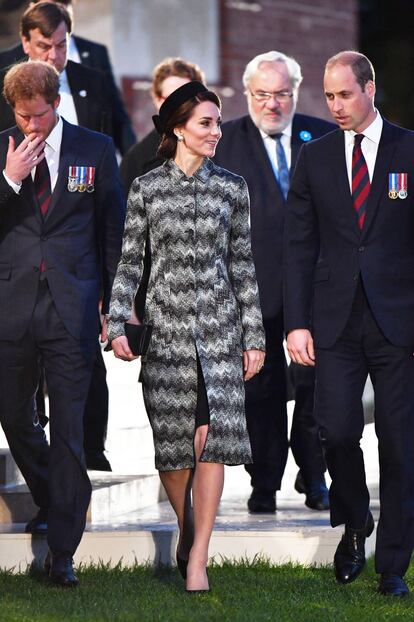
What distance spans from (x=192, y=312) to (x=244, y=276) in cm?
26

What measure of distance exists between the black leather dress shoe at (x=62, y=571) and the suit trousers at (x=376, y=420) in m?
1.06

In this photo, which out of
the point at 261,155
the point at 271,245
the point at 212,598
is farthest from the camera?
the point at 261,155

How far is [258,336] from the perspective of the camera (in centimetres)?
668

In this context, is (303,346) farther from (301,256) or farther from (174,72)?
(174,72)

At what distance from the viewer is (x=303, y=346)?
6832 mm

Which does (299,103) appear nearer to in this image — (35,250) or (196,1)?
(196,1)

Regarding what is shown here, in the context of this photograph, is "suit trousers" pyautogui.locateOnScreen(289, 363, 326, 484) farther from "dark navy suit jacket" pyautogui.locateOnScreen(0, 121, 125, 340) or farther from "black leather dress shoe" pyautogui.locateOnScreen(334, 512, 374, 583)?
"dark navy suit jacket" pyautogui.locateOnScreen(0, 121, 125, 340)

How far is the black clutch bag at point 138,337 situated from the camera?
6566 mm

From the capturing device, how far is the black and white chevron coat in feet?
21.7

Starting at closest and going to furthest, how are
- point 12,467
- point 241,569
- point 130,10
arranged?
point 241,569 → point 12,467 → point 130,10

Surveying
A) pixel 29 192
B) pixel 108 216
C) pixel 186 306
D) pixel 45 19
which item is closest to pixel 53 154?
pixel 29 192

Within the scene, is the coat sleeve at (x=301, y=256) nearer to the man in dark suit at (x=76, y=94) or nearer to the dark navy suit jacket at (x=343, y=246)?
the dark navy suit jacket at (x=343, y=246)

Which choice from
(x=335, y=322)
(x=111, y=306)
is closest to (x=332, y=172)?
(x=335, y=322)

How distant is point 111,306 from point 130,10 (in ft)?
20.2
